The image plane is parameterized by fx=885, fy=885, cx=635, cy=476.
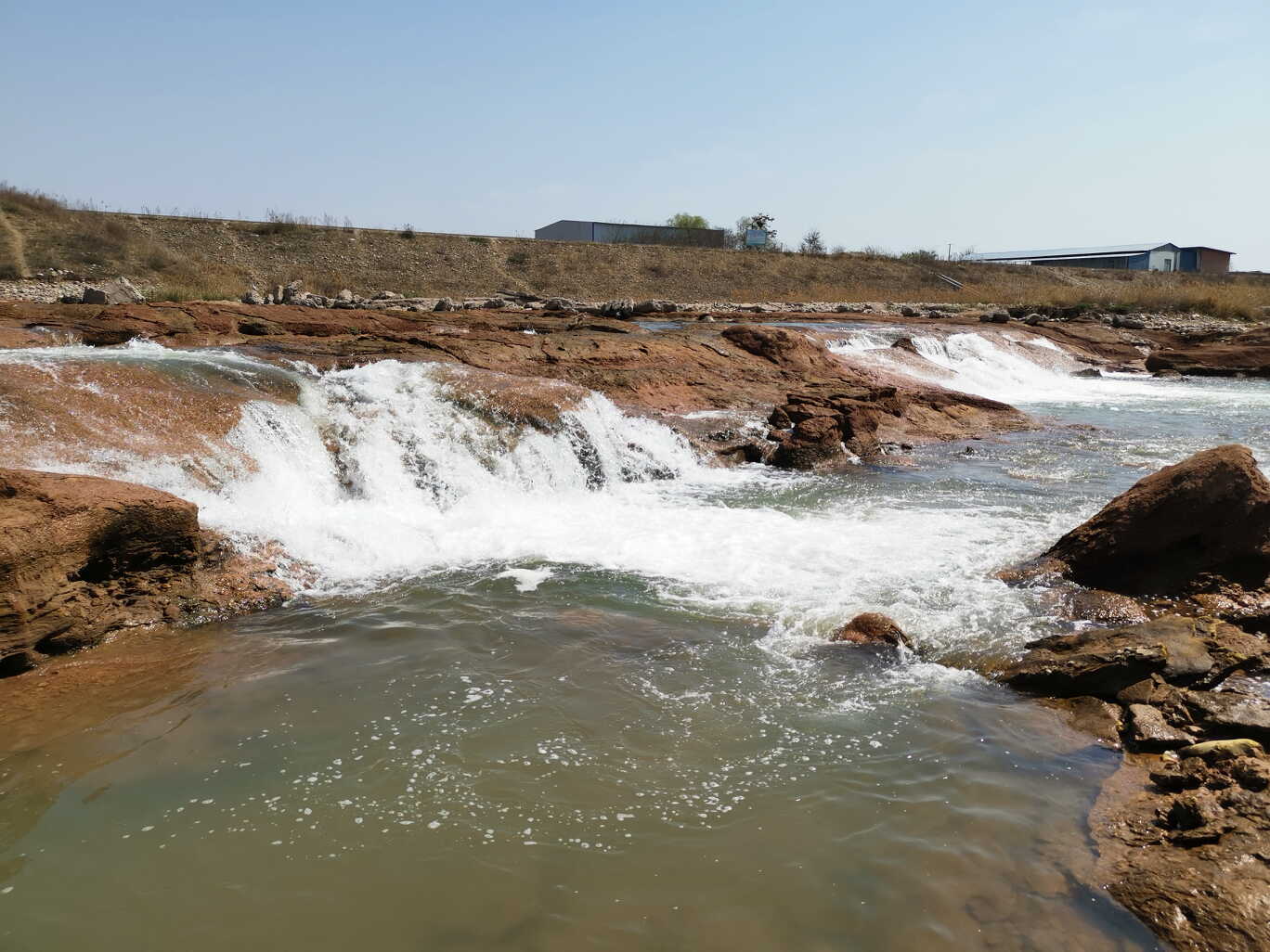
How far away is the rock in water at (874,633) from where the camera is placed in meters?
5.16

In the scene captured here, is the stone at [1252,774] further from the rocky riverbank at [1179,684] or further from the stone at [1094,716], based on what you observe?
the stone at [1094,716]

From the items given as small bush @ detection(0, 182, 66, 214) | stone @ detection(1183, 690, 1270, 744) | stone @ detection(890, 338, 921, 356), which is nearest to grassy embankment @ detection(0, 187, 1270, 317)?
small bush @ detection(0, 182, 66, 214)

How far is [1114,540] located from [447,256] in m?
34.2

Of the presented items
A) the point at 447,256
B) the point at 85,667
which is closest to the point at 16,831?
the point at 85,667

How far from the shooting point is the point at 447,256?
37.1 meters

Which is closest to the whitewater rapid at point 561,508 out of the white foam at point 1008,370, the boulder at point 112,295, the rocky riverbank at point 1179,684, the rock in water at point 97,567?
the rock in water at point 97,567

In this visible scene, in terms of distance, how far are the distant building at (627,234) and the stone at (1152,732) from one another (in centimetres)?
4232

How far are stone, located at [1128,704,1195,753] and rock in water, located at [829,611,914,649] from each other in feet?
4.14

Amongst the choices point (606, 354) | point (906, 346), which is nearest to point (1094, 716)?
point (606, 354)

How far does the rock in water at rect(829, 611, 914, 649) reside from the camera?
5164 millimetres

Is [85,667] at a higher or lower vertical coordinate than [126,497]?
lower

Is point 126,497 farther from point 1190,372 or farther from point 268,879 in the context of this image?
point 1190,372

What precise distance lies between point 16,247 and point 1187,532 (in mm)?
30561

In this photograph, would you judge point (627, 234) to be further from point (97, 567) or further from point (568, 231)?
point (97, 567)
